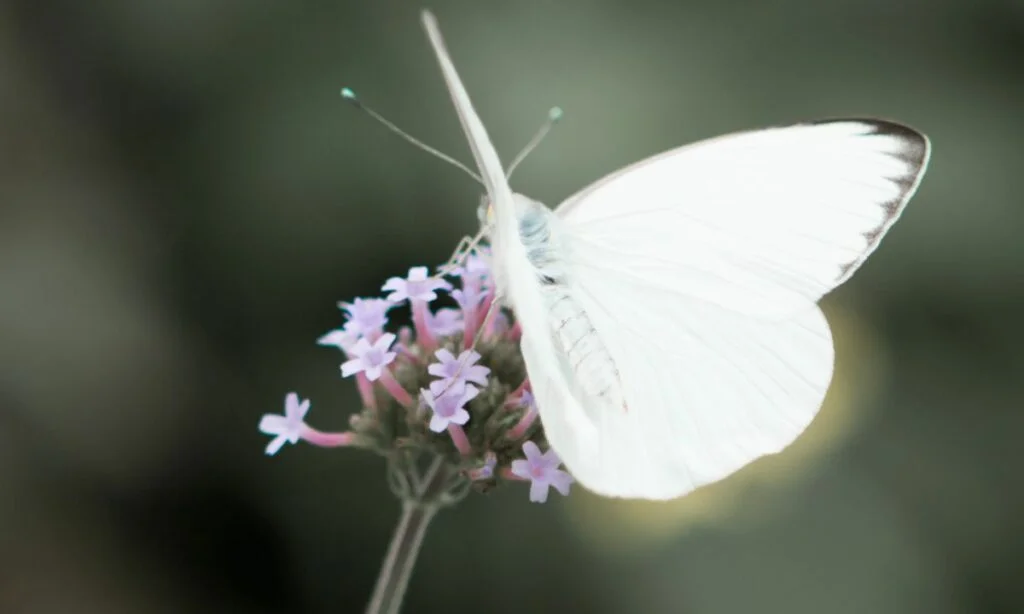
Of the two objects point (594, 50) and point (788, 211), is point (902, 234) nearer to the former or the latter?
point (594, 50)

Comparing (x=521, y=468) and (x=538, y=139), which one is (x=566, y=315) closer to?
(x=521, y=468)

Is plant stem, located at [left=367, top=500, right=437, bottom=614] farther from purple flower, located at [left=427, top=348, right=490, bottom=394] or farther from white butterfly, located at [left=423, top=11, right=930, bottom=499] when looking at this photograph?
white butterfly, located at [left=423, top=11, right=930, bottom=499]

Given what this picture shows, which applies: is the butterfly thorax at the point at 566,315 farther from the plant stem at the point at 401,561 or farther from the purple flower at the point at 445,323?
the plant stem at the point at 401,561

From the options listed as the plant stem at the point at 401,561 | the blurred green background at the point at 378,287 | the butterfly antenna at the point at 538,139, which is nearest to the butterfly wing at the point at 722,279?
the butterfly antenna at the point at 538,139

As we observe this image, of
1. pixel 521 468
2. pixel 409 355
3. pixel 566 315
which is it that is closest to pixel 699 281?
pixel 566 315

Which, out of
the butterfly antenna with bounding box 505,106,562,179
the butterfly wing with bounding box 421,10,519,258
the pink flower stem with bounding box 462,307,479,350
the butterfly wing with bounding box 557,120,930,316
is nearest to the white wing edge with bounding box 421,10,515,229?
the butterfly wing with bounding box 421,10,519,258
